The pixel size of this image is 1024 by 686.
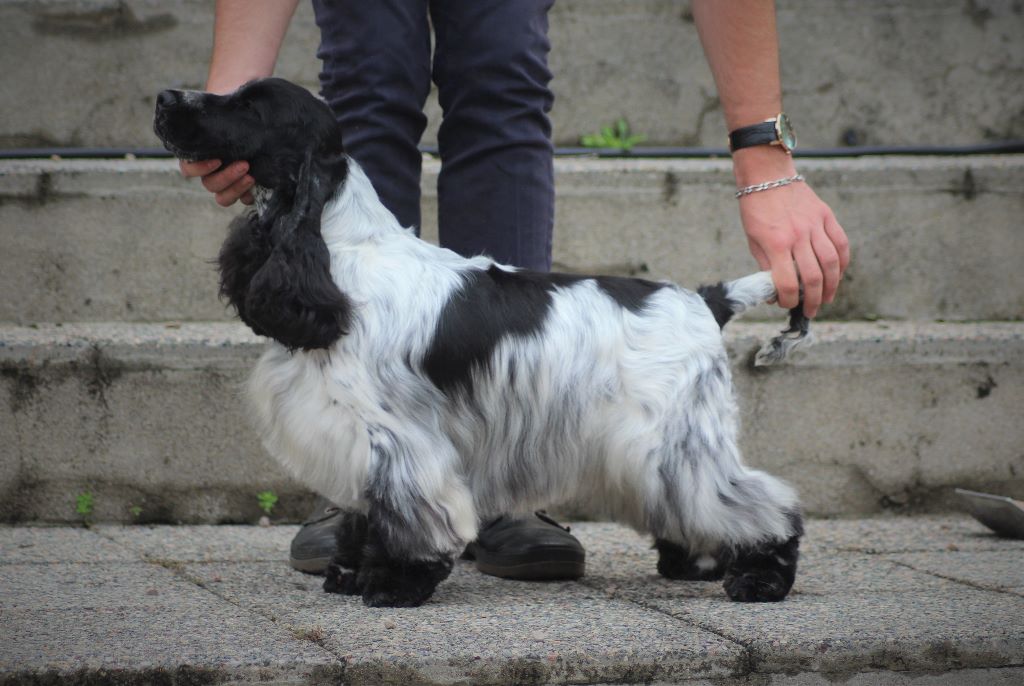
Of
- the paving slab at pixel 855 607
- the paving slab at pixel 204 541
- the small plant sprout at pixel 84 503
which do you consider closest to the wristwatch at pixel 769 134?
the paving slab at pixel 855 607

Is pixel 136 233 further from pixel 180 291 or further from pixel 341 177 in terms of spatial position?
pixel 341 177

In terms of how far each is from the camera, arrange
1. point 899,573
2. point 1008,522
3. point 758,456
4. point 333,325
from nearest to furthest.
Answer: point 333,325 < point 899,573 < point 1008,522 < point 758,456

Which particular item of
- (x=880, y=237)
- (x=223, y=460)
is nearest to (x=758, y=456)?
(x=880, y=237)

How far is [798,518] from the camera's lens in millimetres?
2402

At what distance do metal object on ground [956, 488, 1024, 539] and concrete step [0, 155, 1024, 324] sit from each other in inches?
29.8

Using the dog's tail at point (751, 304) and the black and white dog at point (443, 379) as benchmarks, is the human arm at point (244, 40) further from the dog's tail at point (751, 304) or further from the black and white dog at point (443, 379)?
the dog's tail at point (751, 304)

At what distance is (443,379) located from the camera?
2.29m

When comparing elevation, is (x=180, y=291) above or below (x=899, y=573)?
above

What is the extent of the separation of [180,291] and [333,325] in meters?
1.41

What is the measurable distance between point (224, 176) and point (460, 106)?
0.65 m

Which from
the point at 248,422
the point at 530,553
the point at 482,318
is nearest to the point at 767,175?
the point at 482,318

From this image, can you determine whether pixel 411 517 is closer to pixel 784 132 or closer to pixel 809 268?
pixel 809 268

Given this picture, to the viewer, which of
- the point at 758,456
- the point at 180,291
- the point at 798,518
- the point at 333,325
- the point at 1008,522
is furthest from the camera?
the point at 180,291

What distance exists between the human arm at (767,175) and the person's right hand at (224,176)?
975mm
